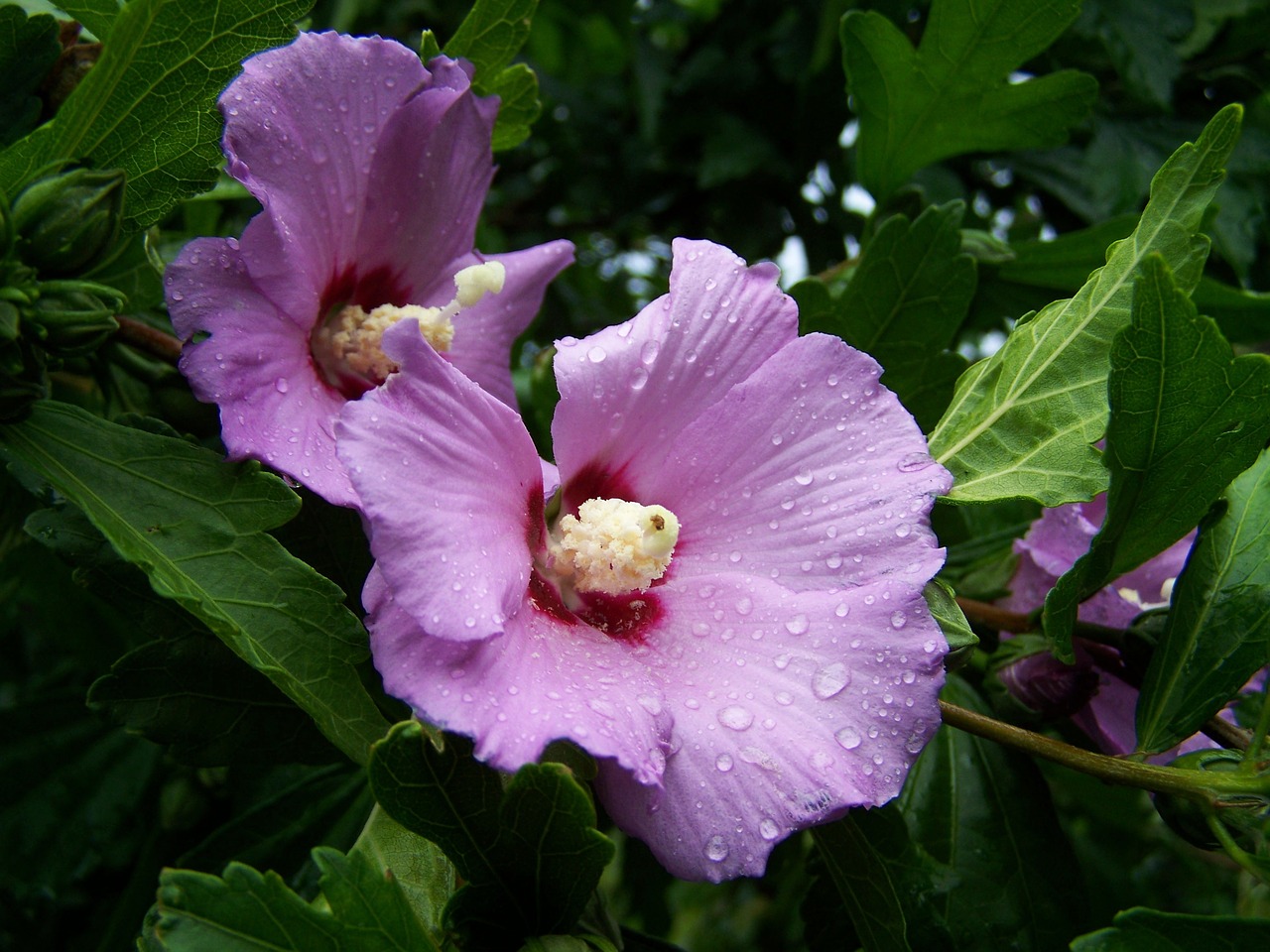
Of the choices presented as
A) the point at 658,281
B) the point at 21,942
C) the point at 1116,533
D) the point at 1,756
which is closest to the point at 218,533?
the point at 1116,533

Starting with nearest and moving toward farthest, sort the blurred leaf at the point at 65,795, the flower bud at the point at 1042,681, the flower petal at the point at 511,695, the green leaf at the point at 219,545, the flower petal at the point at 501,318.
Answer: the flower petal at the point at 511,695 → the green leaf at the point at 219,545 → the flower bud at the point at 1042,681 → the flower petal at the point at 501,318 → the blurred leaf at the point at 65,795

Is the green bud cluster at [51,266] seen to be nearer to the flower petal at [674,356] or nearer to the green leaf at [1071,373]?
the flower petal at [674,356]

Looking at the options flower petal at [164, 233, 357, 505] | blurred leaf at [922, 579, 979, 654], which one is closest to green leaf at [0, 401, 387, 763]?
flower petal at [164, 233, 357, 505]

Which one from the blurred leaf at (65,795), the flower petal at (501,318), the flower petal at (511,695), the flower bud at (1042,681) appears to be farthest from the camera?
the blurred leaf at (65,795)

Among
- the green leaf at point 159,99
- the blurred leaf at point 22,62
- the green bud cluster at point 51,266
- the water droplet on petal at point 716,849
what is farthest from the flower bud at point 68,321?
the water droplet on petal at point 716,849

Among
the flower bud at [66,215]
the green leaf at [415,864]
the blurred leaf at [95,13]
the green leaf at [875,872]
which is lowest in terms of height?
the green leaf at [875,872]

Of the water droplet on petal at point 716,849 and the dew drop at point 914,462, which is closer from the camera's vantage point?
the water droplet on petal at point 716,849

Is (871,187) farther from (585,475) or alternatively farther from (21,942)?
(21,942)
